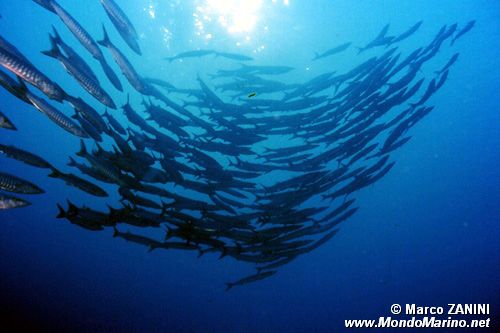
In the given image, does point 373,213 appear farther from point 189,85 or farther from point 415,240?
point 189,85

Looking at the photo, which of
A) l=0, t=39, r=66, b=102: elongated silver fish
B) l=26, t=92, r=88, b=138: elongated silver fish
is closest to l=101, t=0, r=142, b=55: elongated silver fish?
l=0, t=39, r=66, b=102: elongated silver fish

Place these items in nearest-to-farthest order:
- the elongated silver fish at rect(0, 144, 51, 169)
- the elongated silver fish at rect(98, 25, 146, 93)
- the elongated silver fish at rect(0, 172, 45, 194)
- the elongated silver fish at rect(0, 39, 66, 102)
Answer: the elongated silver fish at rect(0, 39, 66, 102), the elongated silver fish at rect(0, 172, 45, 194), the elongated silver fish at rect(0, 144, 51, 169), the elongated silver fish at rect(98, 25, 146, 93)

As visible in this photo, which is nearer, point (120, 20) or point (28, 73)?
point (28, 73)

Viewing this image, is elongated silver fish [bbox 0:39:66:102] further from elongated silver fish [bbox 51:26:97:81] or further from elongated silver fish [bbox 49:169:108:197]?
elongated silver fish [bbox 49:169:108:197]

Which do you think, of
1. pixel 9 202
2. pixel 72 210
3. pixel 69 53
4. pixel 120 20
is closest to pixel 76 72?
pixel 69 53

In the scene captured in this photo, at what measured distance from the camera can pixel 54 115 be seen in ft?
13.1

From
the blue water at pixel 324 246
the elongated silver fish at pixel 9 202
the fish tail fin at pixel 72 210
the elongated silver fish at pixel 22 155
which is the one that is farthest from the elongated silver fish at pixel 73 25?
the blue water at pixel 324 246

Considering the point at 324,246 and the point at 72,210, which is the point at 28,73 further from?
the point at 324,246

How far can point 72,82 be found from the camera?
863 inches

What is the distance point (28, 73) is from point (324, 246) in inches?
1637

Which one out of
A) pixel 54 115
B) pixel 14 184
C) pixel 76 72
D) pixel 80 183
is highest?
pixel 76 72

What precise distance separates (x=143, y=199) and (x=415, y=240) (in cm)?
4921

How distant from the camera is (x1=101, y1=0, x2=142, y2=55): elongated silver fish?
13.2 ft

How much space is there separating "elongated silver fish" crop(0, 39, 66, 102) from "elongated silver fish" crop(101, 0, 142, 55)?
4.04 feet
